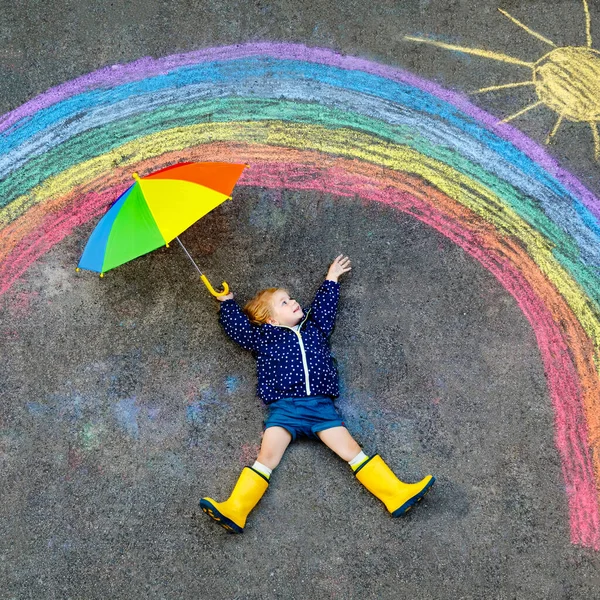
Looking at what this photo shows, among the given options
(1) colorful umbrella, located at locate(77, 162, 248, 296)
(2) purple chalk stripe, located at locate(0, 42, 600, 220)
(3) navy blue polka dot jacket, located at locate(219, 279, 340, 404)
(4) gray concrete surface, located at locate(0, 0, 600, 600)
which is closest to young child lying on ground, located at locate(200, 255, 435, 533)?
(3) navy blue polka dot jacket, located at locate(219, 279, 340, 404)

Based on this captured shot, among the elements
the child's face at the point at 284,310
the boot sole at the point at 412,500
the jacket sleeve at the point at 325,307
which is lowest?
the boot sole at the point at 412,500

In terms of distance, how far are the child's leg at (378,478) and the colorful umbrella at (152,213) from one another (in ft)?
4.44

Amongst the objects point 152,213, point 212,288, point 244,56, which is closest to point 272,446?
point 212,288

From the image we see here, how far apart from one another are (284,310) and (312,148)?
105 centimetres

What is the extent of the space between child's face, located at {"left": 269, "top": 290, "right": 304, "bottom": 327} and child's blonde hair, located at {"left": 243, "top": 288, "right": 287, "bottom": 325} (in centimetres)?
3

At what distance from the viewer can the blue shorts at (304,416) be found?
145 inches

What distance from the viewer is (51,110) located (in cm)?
417

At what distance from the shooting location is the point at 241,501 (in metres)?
3.61

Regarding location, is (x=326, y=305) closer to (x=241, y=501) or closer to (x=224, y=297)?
(x=224, y=297)

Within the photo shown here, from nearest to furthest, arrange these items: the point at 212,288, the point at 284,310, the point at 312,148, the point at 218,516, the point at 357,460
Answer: the point at 218,516 < the point at 357,460 < the point at 284,310 < the point at 212,288 < the point at 312,148

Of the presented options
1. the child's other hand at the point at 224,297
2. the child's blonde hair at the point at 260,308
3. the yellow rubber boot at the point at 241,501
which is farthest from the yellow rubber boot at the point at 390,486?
the child's other hand at the point at 224,297

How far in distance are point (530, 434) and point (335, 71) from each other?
2.45 metres

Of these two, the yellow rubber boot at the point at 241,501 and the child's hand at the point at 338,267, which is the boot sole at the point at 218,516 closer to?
the yellow rubber boot at the point at 241,501

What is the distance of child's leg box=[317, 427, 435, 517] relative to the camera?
359 cm
